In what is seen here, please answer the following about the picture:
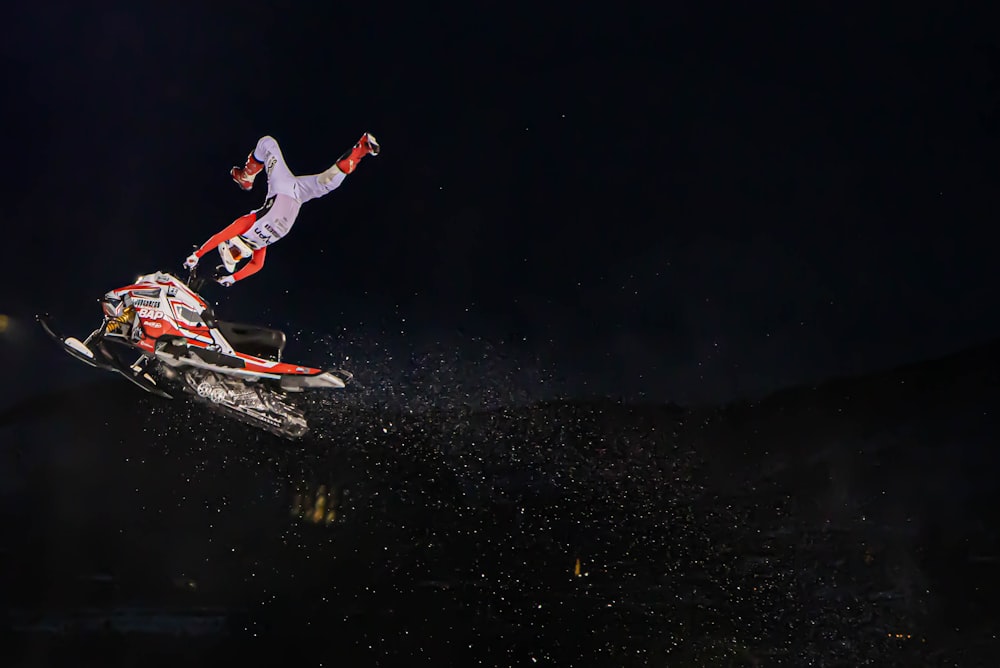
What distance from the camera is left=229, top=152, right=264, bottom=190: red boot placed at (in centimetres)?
276

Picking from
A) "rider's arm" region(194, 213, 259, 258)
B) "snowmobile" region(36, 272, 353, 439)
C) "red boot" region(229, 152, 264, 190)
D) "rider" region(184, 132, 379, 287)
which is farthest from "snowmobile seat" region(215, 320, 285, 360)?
"red boot" region(229, 152, 264, 190)

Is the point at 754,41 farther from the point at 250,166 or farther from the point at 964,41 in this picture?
the point at 250,166

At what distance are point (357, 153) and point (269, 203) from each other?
1.29 feet

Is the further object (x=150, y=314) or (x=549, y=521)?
(x=549, y=521)

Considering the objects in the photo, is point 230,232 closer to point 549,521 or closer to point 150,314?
point 150,314

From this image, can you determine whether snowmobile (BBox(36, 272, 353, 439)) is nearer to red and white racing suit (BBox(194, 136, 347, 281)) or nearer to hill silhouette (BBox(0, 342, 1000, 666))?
hill silhouette (BBox(0, 342, 1000, 666))

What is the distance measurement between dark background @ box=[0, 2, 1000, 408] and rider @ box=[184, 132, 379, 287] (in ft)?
0.16

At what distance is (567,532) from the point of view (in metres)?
2.85

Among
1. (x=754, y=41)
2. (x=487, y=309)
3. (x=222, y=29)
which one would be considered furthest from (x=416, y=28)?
(x=754, y=41)

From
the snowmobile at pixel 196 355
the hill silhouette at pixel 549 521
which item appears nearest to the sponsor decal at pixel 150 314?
the snowmobile at pixel 196 355


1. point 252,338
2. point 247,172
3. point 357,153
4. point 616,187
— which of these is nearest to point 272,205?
point 247,172

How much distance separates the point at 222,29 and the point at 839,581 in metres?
3.29

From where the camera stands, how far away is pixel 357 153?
9.00 feet

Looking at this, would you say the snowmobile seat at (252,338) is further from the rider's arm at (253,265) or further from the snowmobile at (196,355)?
the rider's arm at (253,265)
